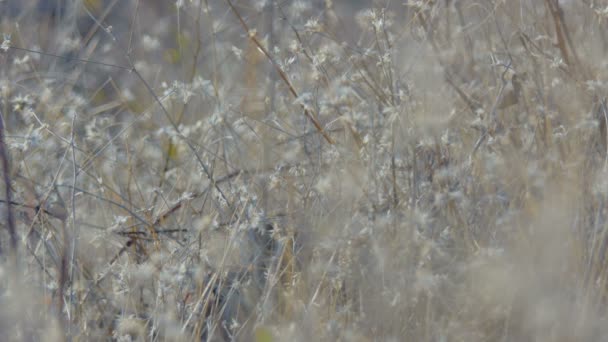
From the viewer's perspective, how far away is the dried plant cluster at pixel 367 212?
57.6 inches

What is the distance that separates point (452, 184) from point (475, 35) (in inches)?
27.7

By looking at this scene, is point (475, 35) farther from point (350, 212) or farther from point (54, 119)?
point (54, 119)

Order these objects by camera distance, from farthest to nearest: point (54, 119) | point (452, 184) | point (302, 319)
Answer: point (54, 119)
point (452, 184)
point (302, 319)

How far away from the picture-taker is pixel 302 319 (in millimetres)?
1451

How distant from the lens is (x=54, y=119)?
2348 millimetres

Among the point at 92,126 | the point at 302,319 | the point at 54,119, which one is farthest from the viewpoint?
the point at 54,119

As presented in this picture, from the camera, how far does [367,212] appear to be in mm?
1654

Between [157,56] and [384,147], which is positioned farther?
[157,56]

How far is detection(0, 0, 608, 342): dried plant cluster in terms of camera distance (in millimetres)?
1464

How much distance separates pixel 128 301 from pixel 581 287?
Answer: 2.75ft

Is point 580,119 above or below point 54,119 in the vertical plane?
below

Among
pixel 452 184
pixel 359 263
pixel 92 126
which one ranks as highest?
pixel 92 126

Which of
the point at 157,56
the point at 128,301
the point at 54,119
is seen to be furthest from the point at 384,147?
the point at 157,56

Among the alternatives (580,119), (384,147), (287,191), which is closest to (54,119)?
(287,191)
